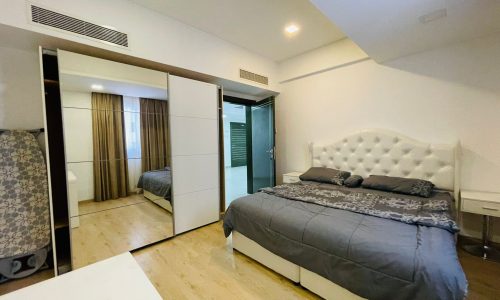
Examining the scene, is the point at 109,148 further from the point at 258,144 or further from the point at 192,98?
the point at 258,144

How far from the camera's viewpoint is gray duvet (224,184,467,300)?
1.17 metres

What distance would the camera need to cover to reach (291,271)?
1.86 metres

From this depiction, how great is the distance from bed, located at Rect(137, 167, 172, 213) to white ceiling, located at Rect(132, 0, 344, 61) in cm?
193

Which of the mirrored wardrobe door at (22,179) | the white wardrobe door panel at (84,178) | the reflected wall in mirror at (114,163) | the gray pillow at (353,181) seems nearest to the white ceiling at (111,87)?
the reflected wall in mirror at (114,163)

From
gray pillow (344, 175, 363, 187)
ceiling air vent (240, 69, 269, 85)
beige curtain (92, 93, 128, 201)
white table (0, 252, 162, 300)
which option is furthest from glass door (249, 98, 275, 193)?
white table (0, 252, 162, 300)

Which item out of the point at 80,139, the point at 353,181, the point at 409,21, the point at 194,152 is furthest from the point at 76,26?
the point at 353,181

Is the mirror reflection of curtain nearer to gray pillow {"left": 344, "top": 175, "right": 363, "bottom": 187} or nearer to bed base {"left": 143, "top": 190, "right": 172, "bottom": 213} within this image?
bed base {"left": 143, "top": 190, "right": 172, "bottom": 213}

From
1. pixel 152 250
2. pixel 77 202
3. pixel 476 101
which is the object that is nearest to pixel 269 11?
pixel 476 101

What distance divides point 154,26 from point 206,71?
0.78m

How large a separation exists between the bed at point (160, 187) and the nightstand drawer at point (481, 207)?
335 centimetres

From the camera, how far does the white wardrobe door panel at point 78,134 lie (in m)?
2.01

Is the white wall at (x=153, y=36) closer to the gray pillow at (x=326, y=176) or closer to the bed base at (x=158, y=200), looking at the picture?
the bed base at (x=158, y=200)

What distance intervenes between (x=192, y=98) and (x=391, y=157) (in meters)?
2.86

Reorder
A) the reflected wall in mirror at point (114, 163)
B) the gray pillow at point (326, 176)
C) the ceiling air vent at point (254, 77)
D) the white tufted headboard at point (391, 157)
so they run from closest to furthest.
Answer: the reflected wall in mirror at point (114, 163) < the white tufted headboard at point (391, 157) < the gray pillow at point (326, 176) < the ceiling air vent at point (254, 77)
